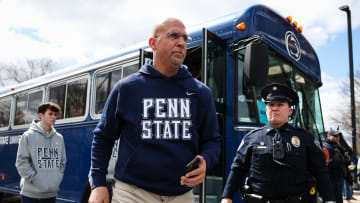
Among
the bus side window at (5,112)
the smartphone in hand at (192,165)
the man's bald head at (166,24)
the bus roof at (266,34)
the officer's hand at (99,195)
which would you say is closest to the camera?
the smartphone in hand at (192,165)

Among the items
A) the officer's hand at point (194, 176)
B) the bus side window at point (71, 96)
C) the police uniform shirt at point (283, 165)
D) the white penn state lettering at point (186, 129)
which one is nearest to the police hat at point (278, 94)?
the police uniform shirt at point (283, 165)

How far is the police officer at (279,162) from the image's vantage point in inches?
104

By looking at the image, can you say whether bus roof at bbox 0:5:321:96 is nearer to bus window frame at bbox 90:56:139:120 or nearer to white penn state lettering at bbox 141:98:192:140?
bus window frame at bbox 90:56:139:120

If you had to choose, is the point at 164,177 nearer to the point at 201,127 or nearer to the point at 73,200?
the point at 201,127

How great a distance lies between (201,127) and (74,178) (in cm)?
412

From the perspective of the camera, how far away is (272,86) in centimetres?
294

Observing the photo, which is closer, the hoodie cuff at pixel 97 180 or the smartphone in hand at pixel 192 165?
the smartphone in hand at pixel 192 165

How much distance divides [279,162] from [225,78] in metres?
1.46

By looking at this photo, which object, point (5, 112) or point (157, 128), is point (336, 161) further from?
point (5, 112)

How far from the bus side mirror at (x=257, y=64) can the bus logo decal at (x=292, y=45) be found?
112 centimetres

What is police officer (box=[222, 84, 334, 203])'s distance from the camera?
264 cm

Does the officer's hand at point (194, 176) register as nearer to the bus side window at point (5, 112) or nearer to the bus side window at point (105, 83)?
the bus side window at point (105, 83)

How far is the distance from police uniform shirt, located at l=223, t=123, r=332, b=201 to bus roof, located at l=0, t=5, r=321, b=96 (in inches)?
59.0

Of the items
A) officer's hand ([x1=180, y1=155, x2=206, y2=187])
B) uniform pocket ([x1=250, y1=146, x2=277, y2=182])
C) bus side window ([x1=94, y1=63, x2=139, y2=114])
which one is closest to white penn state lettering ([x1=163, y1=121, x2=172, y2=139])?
officer's hand ([x1=180, y1=155, x2=206, y2=187])
